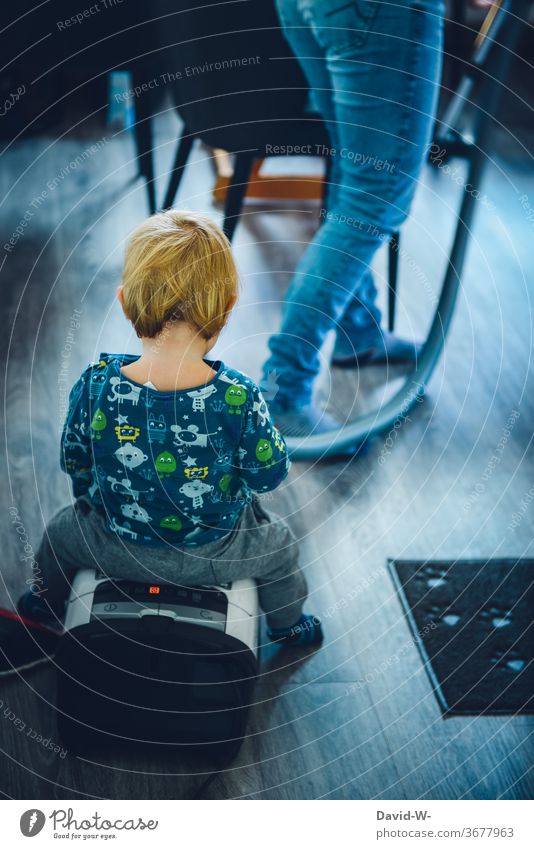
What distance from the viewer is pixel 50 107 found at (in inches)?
87.7

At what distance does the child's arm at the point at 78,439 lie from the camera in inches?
33.8

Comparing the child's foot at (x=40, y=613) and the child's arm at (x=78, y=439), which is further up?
the child's arm at (x=78, y=439)

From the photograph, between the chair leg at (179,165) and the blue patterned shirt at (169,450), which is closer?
the blue patterned shirt at (169,450)

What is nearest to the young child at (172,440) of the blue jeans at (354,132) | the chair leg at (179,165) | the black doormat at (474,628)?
the black doormat at (474,628)

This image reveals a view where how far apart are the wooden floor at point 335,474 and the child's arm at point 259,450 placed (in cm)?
29

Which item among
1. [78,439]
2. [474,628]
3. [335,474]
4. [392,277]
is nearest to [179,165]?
[392,277]

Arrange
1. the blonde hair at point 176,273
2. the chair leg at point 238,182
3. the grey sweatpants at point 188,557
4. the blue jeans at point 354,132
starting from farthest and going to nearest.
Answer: the chair leg at point 238,182 → the blue jeans at point 354,132 → the grey sweatpants at point 188,557 → the blonde hair at point 176,273

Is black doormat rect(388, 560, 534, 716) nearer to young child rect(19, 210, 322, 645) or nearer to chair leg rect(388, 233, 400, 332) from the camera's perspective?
young child rect(19, 210, 322, 645)

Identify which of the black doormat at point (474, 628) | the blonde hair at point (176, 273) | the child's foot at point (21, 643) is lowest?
the child's foot at point (21, 643)

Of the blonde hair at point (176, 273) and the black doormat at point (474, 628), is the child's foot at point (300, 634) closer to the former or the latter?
the black doormat at point (474, 628)

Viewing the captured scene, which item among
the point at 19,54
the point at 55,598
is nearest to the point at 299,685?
the point at 55,598

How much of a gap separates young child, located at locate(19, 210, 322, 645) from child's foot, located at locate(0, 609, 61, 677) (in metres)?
0.12

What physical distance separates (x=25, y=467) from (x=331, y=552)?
48cm
